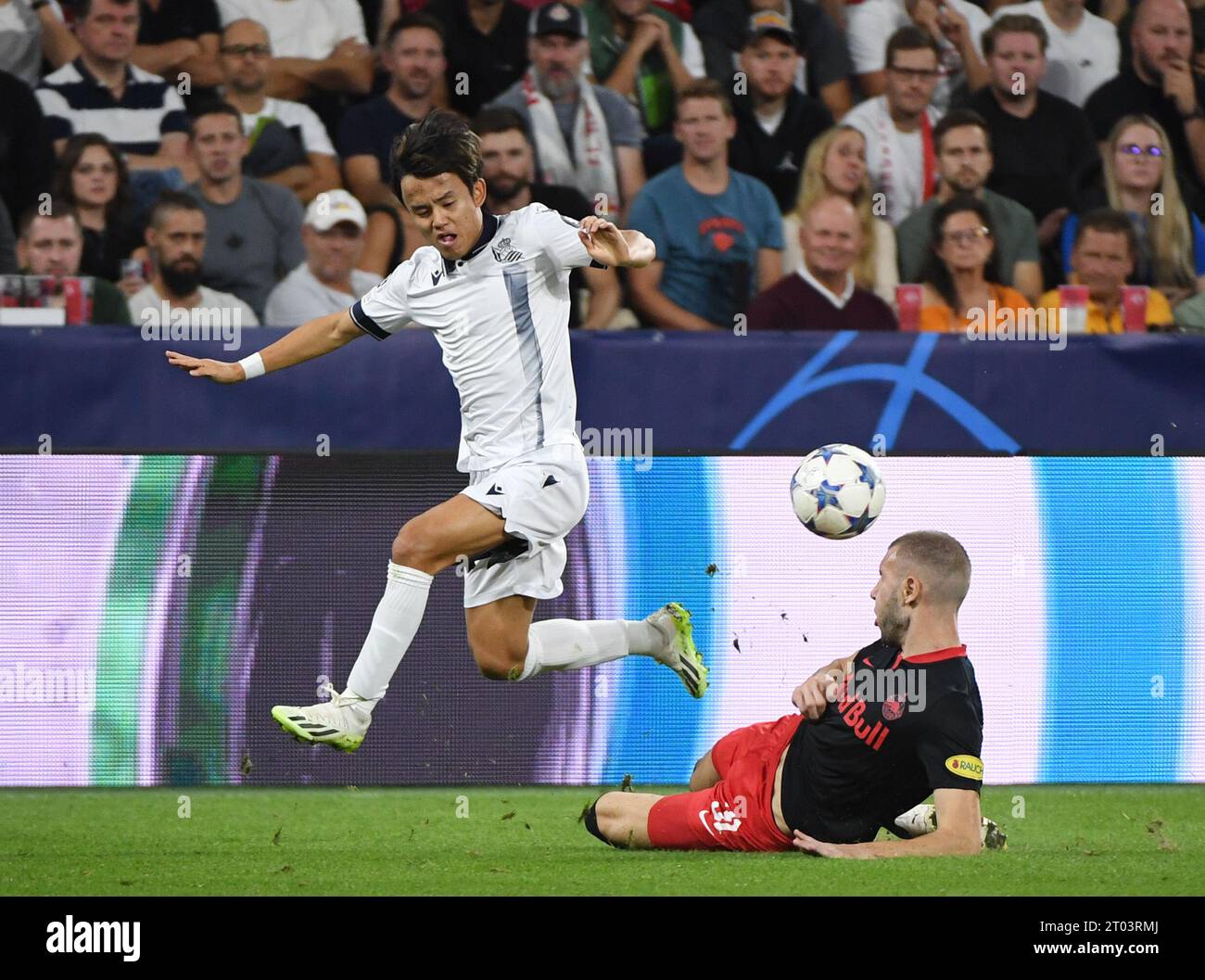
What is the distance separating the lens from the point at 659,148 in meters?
8.34

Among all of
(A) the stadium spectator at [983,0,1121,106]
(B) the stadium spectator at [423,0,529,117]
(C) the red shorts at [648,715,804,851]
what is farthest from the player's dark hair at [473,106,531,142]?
(C) the red shorts at [648,715,804,851]

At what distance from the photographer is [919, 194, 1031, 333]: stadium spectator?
799 centimetres

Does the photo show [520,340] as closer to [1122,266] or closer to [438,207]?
[438,207]

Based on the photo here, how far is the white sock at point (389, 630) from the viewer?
502cm

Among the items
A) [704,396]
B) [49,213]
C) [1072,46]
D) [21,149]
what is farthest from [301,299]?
[1072,46]

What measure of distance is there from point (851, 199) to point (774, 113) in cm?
64

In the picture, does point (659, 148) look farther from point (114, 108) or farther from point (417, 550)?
point (417, 550)

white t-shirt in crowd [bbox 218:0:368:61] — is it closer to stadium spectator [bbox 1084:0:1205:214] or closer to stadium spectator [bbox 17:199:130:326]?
stadium spectator [bbox 17:199:130:326]

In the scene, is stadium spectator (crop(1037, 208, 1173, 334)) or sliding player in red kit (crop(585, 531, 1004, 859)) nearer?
sliding player in red kit (crop(585, 531, 1004, 859))

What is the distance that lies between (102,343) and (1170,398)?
4259 mm

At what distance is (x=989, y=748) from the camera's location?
6.84m

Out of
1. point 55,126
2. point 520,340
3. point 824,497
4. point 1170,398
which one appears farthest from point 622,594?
point 55,126

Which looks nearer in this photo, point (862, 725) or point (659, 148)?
point (862, 725)

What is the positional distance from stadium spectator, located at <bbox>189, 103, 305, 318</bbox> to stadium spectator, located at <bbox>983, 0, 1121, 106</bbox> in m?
3.77
